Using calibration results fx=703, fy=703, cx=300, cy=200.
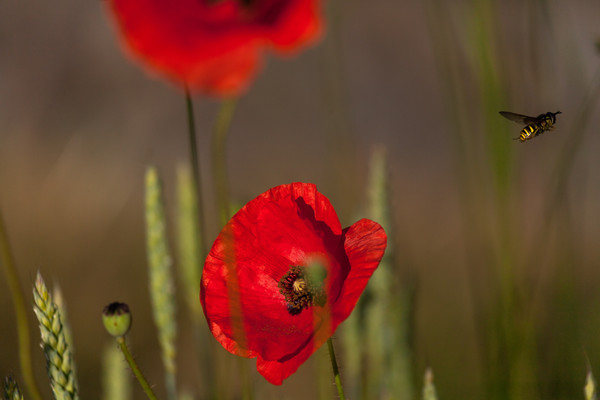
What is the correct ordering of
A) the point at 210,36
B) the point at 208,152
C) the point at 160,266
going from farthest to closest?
the point at 208,152 → the point at 160,266 → the point at 210,36

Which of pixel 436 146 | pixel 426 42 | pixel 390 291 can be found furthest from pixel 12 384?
pixel 426 42

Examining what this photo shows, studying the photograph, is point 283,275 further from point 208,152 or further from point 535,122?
point 208,152

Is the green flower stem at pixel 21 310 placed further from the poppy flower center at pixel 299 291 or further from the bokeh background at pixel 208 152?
the bokeh background at pixel 208 152

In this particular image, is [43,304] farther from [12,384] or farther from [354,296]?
[354,296]

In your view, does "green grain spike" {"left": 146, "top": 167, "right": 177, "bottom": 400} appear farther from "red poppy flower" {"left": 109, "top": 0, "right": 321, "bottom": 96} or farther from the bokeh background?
the bokeh background

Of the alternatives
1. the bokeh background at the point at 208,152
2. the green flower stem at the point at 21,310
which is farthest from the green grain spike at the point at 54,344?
the bokeh background at the point at 208,152

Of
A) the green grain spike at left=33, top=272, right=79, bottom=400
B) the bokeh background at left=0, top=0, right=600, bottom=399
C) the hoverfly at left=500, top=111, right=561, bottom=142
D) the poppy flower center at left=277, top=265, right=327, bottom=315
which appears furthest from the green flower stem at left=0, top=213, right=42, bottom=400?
the bokeh background at left=0, top=0, right=600, bottom=399

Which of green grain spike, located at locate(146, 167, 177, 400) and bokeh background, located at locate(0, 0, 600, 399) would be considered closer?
green grain spike, located at locate(146, 167, 177, 400)

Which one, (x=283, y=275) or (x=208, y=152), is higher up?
(x=208, y=152)

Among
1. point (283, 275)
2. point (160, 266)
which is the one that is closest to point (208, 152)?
point (160, 266)
